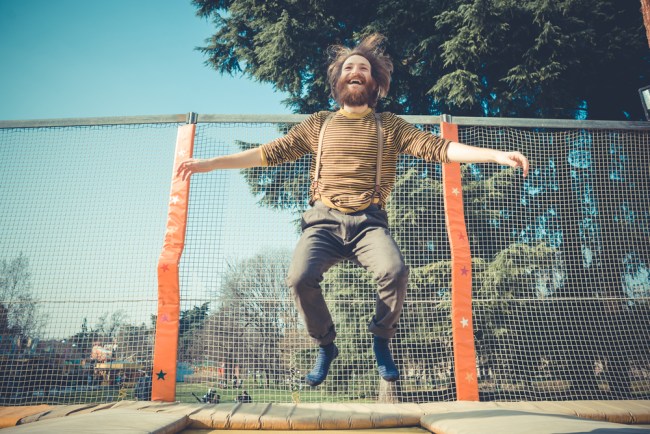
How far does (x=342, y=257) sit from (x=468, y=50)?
6.25 metres

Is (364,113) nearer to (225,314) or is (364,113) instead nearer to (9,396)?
(225,314)

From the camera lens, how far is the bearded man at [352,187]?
80.5 inches

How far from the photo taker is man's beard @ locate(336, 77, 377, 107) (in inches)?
95.1

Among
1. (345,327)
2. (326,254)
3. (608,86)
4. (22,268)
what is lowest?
(345,327)

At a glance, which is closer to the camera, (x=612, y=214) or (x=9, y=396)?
(x=9, y=396)

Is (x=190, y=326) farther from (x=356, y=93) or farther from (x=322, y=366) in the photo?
(x=356, y=93)

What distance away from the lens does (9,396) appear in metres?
4.02

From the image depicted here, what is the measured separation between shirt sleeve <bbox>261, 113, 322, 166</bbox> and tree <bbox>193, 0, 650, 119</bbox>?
17.8ft

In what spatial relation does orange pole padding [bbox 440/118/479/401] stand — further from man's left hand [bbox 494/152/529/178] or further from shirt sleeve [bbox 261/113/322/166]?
shirt sleeve [bbox 261/113/322/166]

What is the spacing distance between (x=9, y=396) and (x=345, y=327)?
379 cm

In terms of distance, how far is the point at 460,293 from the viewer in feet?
12.8

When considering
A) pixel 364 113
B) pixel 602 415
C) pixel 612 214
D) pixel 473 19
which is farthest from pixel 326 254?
pixel 473 19

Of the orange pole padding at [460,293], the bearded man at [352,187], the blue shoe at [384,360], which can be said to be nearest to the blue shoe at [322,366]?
the bearded man at [352,187]

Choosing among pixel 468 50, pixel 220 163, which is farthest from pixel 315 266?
pixel 468 50
